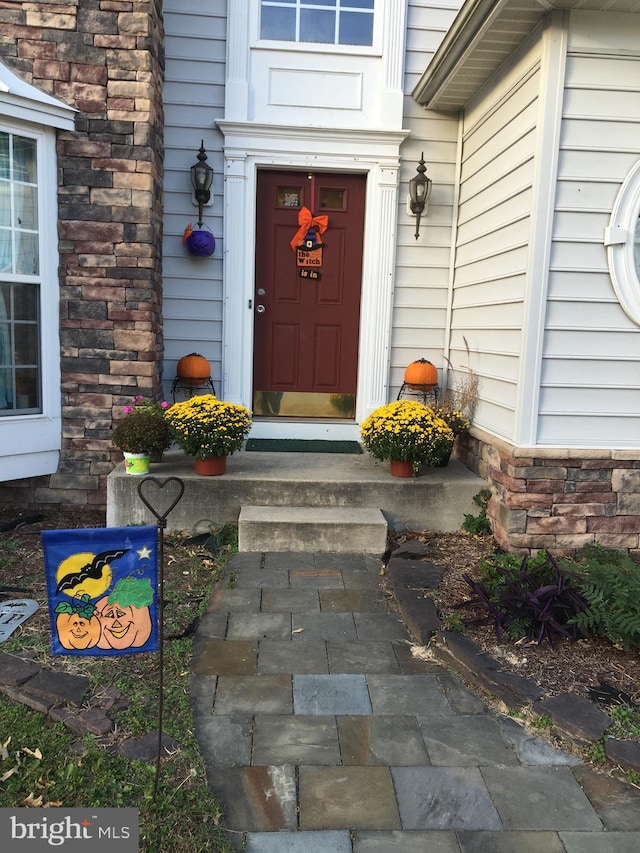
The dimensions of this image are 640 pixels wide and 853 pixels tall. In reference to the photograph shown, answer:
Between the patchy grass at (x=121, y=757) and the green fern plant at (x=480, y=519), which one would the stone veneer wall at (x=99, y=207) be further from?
the green fern plant at (x=480, y=519)

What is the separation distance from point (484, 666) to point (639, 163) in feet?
9.68

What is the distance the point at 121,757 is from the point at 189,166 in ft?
14.8

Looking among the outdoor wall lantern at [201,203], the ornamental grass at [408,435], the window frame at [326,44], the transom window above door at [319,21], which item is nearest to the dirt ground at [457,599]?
the ornamental grass at [408,435]

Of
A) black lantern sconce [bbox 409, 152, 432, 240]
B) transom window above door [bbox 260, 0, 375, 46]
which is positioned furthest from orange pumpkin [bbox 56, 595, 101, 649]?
transom window above door [bbox 260, 0, 375, 46]

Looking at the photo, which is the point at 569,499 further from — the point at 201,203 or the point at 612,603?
the point at 201,203

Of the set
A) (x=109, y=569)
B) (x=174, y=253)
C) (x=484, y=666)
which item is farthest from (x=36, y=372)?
(x=484, y=666)

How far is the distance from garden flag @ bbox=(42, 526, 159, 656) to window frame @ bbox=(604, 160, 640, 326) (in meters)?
3.12

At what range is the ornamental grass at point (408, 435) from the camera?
446 centimetres

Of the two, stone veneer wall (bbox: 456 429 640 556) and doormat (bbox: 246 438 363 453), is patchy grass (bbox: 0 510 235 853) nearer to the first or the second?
stone veneer wall (bbox: 456 429 640 556)

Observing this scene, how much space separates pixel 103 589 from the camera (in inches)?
82.4

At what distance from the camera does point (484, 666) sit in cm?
278

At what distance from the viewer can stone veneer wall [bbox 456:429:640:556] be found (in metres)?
4.04

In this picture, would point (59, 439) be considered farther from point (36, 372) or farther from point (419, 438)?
point (419, 438)

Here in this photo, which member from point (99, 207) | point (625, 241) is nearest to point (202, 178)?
point (99, 207)
